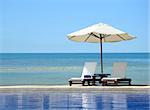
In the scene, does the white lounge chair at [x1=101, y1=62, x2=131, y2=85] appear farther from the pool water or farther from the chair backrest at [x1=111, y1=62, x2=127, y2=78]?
the pool water

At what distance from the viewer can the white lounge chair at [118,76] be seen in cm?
1411

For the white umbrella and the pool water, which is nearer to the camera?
the pool water

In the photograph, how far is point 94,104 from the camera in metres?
11.6

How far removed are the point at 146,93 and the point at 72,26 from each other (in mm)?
41018

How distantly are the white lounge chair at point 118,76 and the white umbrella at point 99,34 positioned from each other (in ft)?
2.39

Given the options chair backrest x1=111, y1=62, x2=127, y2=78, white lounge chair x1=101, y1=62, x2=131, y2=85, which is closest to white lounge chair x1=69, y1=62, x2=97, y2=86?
white lounge chair x1=101, y1=62, x2=131, y2=85

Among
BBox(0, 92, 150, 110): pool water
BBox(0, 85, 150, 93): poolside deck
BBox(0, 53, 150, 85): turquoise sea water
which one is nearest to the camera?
BBox(0, 92, 150, 110): pool water

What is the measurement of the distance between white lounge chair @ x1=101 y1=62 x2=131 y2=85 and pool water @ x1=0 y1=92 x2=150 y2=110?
792mm

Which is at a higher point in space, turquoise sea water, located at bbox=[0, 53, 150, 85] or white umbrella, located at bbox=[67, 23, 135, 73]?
turquoise sea water, located at bbox=[0, 53, 150, 85]

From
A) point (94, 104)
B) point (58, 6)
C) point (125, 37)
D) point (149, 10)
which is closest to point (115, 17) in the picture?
point (58, 6)

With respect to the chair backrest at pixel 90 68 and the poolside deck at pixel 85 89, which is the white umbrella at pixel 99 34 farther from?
the poolside deck at pixel 85 89

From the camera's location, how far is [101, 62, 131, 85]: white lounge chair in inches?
555

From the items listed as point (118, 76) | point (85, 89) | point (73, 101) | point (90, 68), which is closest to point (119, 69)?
point (118, 76)

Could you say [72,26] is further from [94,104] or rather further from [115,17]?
[94,104]
